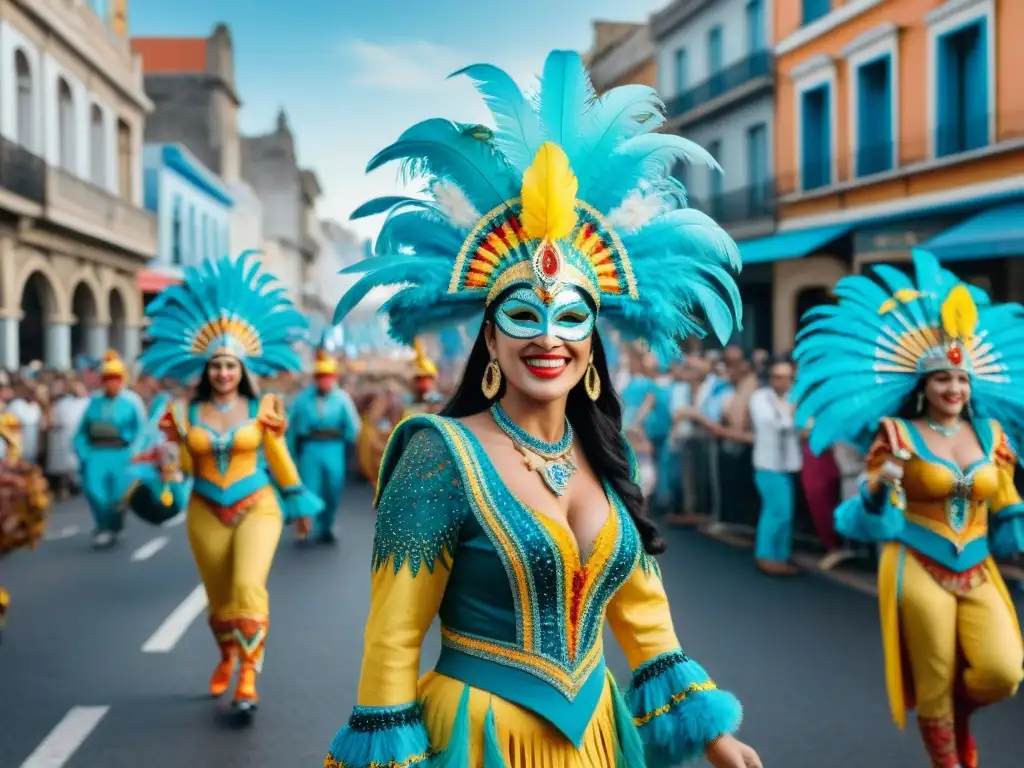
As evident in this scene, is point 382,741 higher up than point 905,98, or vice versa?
point 905,98

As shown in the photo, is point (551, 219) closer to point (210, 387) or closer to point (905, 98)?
point (210, 387)

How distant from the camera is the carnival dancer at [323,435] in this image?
1234 cm

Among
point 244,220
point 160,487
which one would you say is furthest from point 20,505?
point 244,220

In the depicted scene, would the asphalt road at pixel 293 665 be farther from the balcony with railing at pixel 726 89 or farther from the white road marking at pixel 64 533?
the balcony with railing at pixel 726 89

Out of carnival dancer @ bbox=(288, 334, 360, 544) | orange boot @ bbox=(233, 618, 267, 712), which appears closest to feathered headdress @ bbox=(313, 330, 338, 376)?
carnival dancer @ bbox=(288, 334, 360, 544)

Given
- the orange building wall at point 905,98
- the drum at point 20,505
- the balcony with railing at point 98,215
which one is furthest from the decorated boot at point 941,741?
the balcony with railing at point 98,215

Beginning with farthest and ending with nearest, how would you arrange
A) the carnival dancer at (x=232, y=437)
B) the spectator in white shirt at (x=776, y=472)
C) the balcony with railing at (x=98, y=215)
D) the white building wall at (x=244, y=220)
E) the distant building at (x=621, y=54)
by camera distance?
the white building wall at (x=244, y=220)
the distant building at (x=621, y=54)
the balcony with railing at (x=98, y=215)
the spectator in white shirt at (x=776, y=472)
the carnival dancer at (x=232, y=437)

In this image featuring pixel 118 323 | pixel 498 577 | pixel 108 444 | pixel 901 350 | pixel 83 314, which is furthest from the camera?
pixel 118 323

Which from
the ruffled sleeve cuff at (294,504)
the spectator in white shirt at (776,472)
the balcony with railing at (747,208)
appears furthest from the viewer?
the balcony with railing at (747,208)

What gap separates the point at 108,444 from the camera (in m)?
12.1

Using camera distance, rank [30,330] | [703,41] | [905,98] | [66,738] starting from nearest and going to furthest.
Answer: [66,738], [905,98], [30,330], [703,41]

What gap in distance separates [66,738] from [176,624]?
8.20 feet

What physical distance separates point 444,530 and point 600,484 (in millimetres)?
518

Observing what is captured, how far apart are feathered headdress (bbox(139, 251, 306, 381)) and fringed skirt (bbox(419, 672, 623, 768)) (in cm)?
448
